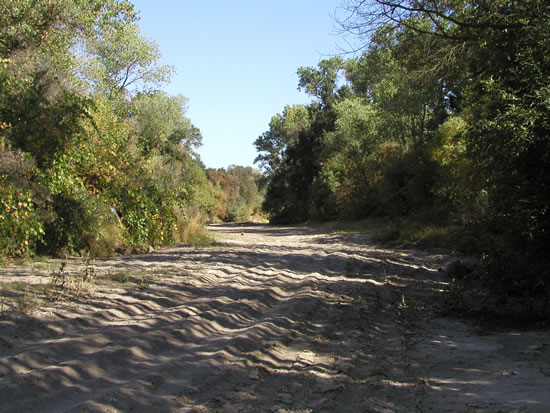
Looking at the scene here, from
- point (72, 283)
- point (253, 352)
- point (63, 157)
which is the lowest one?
point (253, 352)

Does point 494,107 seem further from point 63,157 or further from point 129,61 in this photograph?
point 129,61

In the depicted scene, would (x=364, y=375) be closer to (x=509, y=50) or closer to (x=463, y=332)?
(x=463, y=332)

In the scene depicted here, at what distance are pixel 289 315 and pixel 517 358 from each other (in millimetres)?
2942

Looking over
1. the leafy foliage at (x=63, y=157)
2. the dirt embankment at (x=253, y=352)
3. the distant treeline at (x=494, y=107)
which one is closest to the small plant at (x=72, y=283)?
the dirt embankment at (x=253, y=352)

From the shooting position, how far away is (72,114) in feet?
36.8

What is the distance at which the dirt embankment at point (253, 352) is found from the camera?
4047 millimetres

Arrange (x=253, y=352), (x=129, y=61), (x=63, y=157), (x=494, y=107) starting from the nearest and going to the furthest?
(x=253, y=352) → (x=494, y=107) → (x=63, y=157) → (x=129, y=61)

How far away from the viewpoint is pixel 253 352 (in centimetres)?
535

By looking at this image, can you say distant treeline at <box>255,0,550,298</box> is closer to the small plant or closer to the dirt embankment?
the dirt embankment

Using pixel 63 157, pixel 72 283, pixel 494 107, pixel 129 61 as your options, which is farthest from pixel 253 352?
pixel 129 61

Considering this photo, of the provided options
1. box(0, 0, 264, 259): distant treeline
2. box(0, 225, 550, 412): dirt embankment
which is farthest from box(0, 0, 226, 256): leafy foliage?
box(0, 225, 550, 412): dirt embankment

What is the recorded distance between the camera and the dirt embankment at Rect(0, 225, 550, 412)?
405 cm

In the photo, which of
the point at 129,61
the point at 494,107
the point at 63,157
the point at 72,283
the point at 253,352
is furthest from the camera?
the point at 129,61

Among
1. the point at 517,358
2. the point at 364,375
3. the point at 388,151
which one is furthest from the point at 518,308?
the point at 388,151
